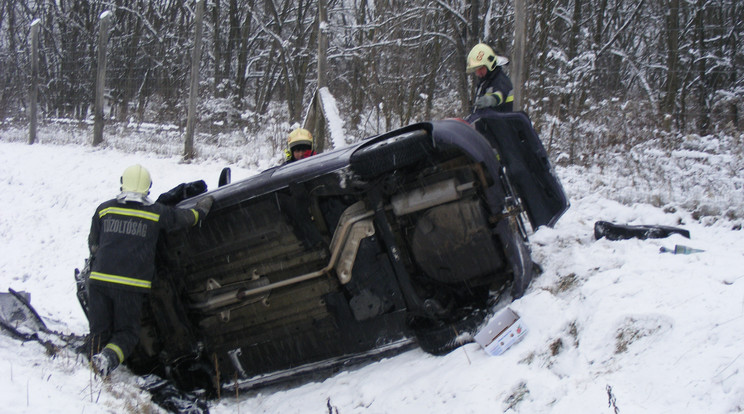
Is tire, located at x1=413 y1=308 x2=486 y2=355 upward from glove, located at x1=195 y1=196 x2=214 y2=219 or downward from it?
downward

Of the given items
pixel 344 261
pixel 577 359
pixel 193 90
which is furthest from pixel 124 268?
pixel 193 90

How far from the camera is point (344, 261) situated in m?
3.73

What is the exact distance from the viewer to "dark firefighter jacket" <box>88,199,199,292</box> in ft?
13.4

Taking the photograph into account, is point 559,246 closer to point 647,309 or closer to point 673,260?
point 673,260

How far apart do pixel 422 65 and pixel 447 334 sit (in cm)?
700

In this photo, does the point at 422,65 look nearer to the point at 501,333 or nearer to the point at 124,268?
A: the point at 124,268

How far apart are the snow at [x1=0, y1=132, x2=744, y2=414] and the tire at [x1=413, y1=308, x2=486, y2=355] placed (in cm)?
9

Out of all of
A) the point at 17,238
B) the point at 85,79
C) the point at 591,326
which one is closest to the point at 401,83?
the point at 17,238

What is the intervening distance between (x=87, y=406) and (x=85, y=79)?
705 inches

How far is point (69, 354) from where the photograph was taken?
421 cm

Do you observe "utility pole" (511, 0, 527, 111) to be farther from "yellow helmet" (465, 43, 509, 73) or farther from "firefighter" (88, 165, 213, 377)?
"firefighter" (88, 165, 213, 377)

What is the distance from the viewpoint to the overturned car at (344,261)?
3543 mm

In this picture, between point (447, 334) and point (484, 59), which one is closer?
point (447, 334)

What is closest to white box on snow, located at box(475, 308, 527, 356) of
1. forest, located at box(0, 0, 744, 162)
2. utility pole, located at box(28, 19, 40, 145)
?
forest, located at box(0, 0, 744, 162)
